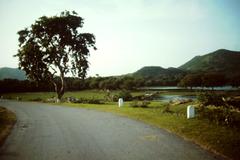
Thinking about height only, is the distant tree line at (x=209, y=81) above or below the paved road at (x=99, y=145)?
above

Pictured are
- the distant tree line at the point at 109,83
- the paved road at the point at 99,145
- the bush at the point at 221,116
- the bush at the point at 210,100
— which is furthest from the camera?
the distant tree line at the point at 109,83

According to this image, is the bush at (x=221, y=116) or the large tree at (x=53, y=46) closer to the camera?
the bush at (x=221, y=116)

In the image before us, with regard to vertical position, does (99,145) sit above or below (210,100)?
below

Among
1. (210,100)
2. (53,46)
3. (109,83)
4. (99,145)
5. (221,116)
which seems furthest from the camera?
(109,83)

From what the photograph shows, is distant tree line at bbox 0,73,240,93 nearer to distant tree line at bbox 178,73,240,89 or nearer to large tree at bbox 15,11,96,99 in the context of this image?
distant tree line at bbox 178,73,240,89

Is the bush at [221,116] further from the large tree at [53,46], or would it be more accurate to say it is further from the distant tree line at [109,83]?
the distant tree line at [109,83]

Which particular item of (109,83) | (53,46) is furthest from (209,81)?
(53,46)

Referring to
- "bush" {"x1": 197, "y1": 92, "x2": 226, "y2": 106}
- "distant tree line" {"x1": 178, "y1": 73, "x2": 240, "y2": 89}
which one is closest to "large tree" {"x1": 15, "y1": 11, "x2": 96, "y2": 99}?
"bush" {"x1": 197, "y1": 92, "x2": 226, "y2": 106}

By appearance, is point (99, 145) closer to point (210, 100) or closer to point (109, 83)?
point (210, 100)

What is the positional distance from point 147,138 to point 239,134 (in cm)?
395

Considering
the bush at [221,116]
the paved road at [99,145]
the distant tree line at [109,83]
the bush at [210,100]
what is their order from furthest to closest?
the distant tree line at [109,83], the bush at [210,100], the bush at [221,116], the paved road at [99,145]

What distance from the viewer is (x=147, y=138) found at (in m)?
10.8

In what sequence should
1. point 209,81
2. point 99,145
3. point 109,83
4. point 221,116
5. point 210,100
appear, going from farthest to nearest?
point 109,83 → point 209,81 → point 210,100 → point 221,116 → point 99,145

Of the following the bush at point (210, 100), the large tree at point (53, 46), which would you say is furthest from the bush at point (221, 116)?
the large tree at point (53, 46)
